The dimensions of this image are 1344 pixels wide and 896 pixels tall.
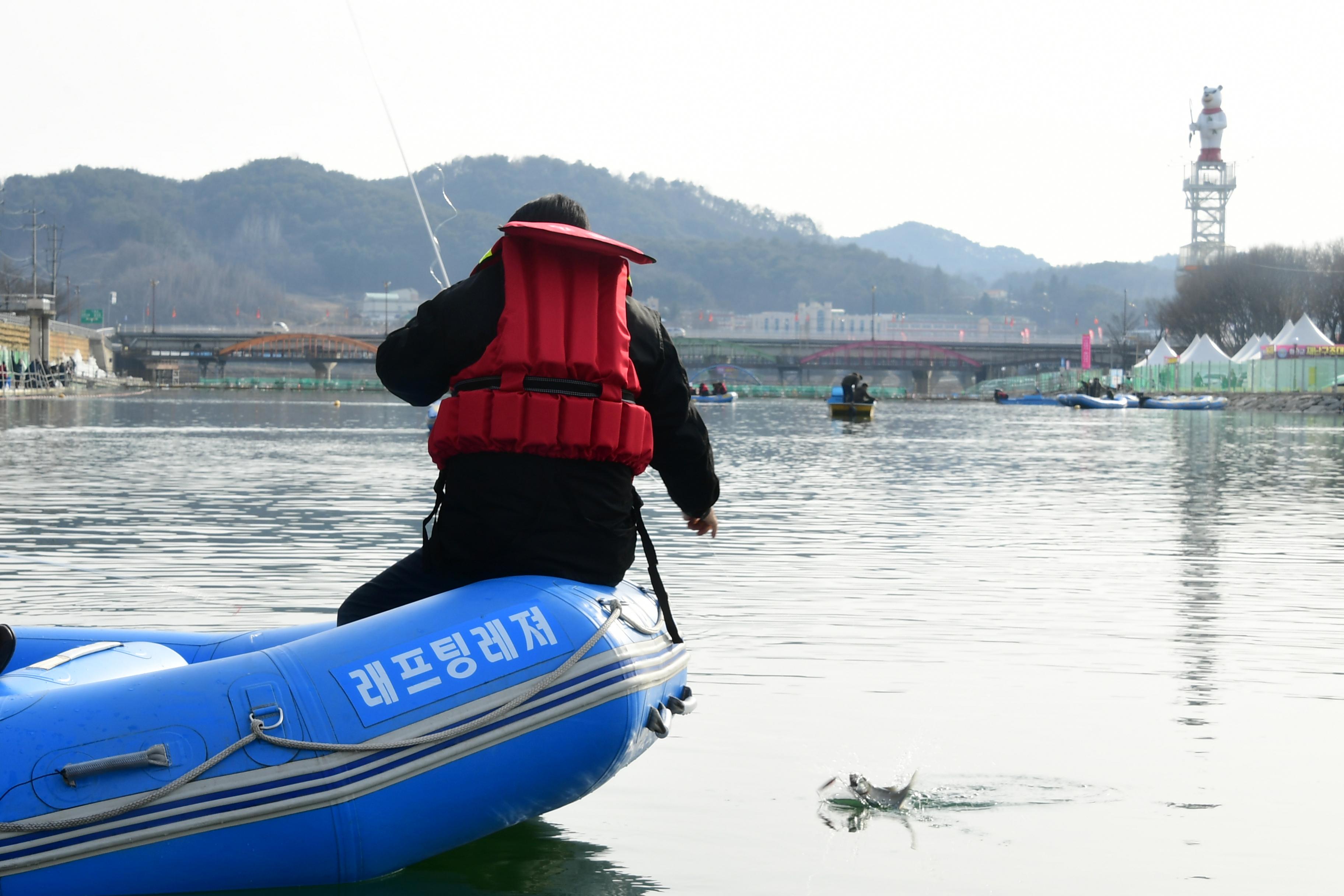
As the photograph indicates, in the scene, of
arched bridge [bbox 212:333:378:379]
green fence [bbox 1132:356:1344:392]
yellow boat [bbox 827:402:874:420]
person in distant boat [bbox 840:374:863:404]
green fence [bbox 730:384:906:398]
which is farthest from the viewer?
arched bridge [bbox 212:333:378:379]

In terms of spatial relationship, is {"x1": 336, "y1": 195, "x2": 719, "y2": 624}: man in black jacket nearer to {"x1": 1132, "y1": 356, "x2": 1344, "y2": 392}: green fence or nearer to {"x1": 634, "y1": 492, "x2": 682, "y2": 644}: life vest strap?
{"x1": 634, "y1": 492, "x2": 682, "y2": 644}: life vest strap

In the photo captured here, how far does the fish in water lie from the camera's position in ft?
18.7

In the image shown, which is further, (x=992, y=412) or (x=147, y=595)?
(x=992, y=412)

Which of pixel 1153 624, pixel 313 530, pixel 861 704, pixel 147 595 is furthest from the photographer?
pixel 313 530

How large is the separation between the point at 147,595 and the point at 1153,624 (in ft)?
20.7

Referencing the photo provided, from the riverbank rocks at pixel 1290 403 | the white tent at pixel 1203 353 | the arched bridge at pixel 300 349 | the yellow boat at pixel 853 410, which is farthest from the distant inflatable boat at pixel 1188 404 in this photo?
the arched bridge at pixel 300 349

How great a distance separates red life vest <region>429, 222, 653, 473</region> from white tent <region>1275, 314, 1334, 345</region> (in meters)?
82.4

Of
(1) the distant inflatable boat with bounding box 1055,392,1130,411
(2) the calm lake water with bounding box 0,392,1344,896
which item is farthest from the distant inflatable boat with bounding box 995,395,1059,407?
(2) the calm lake water with bounding box 0,392,1344,896

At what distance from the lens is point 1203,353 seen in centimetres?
9769

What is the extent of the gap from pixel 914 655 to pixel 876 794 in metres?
2.99

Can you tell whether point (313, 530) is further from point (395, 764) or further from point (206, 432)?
point (206, 432)

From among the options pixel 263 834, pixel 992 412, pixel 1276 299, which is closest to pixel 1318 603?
pixel 263 834

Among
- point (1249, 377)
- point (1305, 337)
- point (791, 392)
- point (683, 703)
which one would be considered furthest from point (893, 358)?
point (683, 703)

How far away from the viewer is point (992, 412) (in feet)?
274
